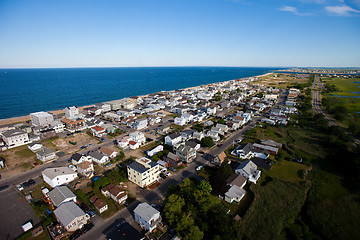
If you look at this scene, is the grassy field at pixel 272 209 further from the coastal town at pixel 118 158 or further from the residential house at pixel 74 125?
the residential house at pixel 74 125

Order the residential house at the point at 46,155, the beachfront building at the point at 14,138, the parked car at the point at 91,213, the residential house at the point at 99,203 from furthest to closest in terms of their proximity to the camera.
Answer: the beachfront building at the point at 14,138 → the residential house at the point at 46,155 → the residential house at the point at 99,203 → the parked car at the point at 91,213

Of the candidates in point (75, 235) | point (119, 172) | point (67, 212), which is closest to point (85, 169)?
point (119, 172)

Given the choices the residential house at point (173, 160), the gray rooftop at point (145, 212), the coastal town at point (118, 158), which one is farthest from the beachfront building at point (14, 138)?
the gray rooftop at point (145, 212)

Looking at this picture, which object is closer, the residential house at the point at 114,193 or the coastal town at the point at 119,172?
the coastal town at the point at 119,172

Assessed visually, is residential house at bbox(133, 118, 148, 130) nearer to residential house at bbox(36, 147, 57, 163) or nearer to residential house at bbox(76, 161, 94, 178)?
residential house at bbox(36, 147, 57, 163)

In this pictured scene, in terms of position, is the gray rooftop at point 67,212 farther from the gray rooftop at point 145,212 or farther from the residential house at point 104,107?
the residential house at point 104,107

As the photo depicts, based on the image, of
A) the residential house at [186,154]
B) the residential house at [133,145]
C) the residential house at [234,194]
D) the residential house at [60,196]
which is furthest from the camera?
the residential house at [133,145]

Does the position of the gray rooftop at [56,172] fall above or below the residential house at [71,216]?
above

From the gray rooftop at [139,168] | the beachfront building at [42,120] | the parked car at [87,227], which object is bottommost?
the parked car at [87,227]

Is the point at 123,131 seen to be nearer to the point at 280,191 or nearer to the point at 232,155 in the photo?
the point at 232,155
